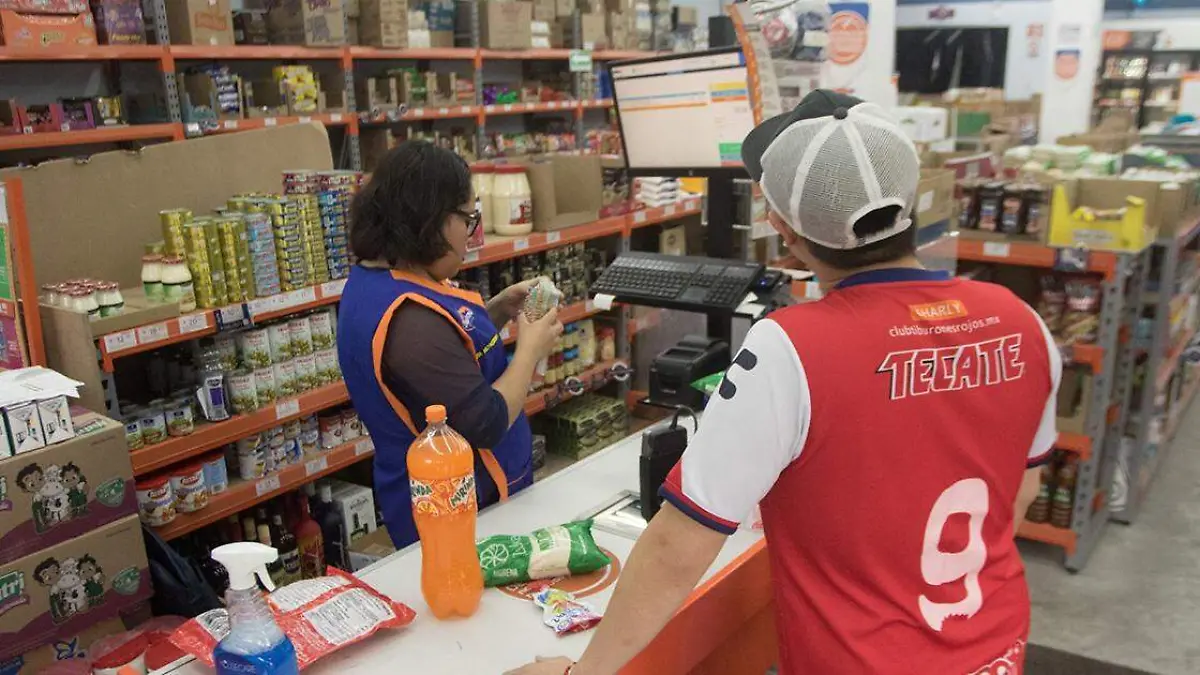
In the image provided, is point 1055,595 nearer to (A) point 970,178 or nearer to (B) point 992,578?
(A) point 970,178

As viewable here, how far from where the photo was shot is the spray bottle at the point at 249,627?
133 centimetres

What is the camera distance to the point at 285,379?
342 cm

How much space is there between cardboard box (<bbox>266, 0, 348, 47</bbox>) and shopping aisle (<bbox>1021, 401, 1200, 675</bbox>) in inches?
166

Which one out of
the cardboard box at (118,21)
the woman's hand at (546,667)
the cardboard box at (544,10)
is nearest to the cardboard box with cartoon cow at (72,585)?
the woman's hand at (546,667)

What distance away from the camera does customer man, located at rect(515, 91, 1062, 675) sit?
122 centimetres

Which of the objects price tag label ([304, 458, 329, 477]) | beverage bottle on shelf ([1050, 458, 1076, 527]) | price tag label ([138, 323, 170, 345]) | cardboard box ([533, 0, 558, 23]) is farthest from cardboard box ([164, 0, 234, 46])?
beverage bottle on shelf ([1050, 458, 1076, 527])

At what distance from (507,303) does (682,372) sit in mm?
624

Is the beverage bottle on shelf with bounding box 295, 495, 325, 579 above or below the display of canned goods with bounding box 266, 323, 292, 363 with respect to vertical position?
below

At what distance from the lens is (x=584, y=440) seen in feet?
16.0

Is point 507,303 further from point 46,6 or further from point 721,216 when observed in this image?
point 46,6

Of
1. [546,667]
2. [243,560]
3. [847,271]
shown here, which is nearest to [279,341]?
[243,560]

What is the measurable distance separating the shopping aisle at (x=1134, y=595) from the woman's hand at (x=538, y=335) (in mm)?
2154

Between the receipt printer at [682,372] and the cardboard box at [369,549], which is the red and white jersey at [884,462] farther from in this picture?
the cardboard box at [369,549]

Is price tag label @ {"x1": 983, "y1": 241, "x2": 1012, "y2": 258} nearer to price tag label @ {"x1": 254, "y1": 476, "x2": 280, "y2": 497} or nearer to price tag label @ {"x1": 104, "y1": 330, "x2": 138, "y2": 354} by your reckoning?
price tag label @ {"x1": 254, "y1": 476, "x2": 280, "y2": 497}
